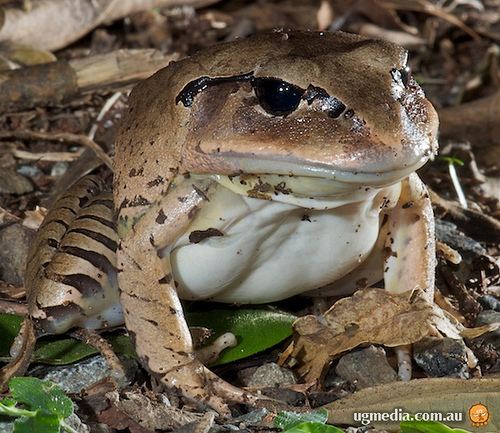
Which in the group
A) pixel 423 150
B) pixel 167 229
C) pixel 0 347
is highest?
pixel 423 150

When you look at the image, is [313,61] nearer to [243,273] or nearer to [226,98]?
[226,98]

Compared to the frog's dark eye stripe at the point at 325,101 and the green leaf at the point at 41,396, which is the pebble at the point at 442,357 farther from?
the green leaf at the point at 41,396

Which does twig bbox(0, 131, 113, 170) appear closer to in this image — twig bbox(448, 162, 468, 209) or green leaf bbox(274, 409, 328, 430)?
twig bbox(448, 162, 468, 209)

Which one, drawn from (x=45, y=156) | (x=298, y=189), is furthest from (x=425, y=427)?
(x=45, y=156)

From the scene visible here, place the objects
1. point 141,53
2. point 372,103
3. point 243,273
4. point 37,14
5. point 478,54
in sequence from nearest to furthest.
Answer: point 372,103
point 243,273
point 141,53
point 37,14
point 478,54

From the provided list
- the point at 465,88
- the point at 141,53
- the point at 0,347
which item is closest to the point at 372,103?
the point at 0,347

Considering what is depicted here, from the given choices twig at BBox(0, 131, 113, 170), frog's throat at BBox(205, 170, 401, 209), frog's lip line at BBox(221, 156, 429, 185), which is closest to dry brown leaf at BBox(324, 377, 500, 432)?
frog's throat at BBox(205, 170, 401, 209)
